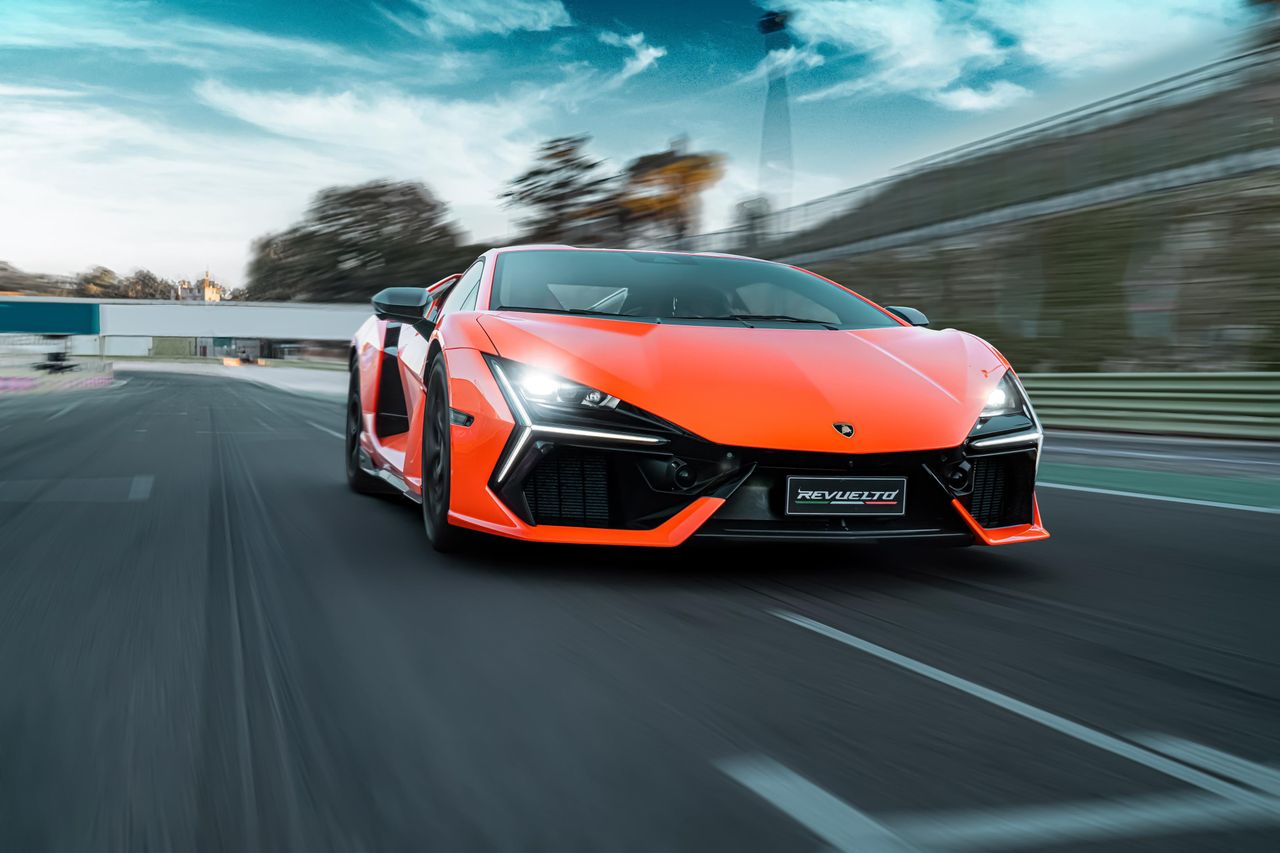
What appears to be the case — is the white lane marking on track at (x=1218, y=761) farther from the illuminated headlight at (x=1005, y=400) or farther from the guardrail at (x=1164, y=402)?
the guardrail at (x=1164, y=402)

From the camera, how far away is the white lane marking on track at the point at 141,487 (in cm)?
709

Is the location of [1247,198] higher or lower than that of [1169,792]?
higher

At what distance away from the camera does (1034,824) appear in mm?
2070

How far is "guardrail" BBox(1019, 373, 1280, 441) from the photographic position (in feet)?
42.0

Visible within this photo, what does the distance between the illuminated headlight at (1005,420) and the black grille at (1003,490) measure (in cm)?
7

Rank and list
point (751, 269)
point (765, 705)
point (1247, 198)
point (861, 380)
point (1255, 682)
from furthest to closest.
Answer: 1. point (1247, 198)
2. point (751, 269)
3. point (861, 380)
4. point (1255, 682)
5. point (765, 705)

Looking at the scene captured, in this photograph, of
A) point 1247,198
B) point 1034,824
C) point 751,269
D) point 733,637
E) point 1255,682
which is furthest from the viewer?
point 1247,198

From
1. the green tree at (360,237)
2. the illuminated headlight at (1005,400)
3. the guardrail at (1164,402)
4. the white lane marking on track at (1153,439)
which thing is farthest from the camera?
the green tree at (360,237)

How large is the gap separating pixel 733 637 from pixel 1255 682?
1.38 meters

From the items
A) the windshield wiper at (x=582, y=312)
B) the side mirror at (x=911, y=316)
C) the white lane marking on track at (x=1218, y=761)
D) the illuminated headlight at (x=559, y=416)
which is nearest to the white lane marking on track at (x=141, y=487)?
the windshield wiper at (x=582, y=312)

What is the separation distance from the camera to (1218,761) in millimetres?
2418

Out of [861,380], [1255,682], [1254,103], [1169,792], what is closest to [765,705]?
[1169,792]

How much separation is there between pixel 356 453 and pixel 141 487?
59.2 inches

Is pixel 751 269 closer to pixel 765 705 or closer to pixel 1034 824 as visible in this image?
pixel 765 705
